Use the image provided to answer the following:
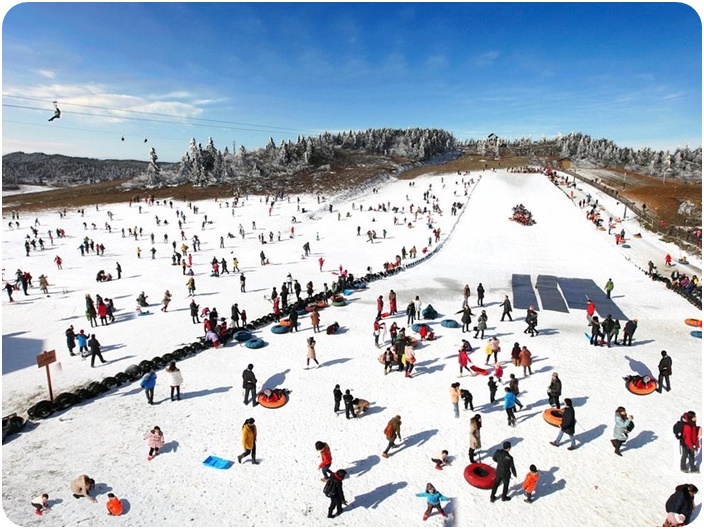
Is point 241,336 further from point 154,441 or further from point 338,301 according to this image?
point 154,441

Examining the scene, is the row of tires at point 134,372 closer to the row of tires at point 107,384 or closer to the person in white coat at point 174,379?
the row of tires at point 107,384

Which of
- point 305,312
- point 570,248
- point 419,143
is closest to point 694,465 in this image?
point 305,312

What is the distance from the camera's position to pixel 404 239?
44.9m

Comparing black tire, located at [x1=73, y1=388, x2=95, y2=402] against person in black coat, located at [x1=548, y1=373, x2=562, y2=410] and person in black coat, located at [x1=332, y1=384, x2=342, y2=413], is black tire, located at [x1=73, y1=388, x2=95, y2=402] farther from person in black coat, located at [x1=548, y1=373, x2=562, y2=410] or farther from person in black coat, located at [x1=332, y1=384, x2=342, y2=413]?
person in black coat, located at [x1=548, y1=373, x2=562, y2=410]

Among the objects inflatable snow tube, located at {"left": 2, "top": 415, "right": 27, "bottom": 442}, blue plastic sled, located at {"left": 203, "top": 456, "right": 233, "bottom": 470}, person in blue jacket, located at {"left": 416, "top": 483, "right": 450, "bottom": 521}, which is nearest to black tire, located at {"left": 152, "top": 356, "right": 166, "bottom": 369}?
inflatable snow tube, located at {"left": 2, "top": 415, "right": 27, "bottom": 442}

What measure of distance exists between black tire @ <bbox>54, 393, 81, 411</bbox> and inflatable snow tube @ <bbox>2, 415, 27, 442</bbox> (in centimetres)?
113

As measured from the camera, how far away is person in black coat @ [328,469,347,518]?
9.07 metres

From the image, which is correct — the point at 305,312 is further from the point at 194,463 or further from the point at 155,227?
the point at 155,227

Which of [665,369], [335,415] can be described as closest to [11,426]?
[335,415]

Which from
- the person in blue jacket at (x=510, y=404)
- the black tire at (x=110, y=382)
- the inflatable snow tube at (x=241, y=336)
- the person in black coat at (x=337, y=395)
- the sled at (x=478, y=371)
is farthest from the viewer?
the inflatable snow tube at (x=241, y=336)

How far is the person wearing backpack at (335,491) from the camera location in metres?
9.07

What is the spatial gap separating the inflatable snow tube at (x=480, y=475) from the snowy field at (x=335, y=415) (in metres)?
0.37

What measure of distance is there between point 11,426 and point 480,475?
13.8m

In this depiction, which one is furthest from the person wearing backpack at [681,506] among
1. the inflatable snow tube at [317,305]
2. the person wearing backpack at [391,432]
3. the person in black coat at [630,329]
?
the inflatable snow tube at [317,305]
